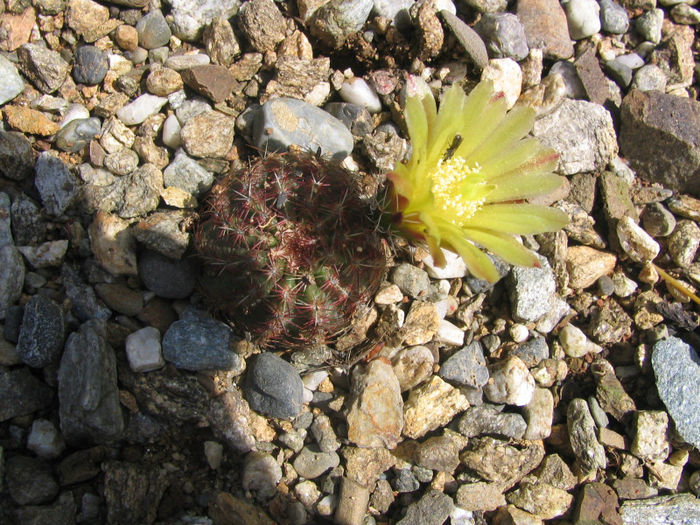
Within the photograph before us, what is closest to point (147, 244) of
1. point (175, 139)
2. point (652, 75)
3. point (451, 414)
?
point (175, 139)

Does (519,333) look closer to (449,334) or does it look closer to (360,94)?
(449,334)

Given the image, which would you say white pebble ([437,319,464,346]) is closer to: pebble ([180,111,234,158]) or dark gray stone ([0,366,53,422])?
pebble ([180,111,234,158])

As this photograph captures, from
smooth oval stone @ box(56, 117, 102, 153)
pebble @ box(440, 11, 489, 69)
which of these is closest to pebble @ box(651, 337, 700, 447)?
pebble @ box(440, 11, 489, 69)

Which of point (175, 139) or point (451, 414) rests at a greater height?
point (175, 139)

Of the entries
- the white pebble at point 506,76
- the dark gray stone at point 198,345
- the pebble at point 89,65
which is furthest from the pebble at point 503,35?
the dark gray stone at point 198,345

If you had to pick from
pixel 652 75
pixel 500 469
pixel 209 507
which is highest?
pixel 652 75

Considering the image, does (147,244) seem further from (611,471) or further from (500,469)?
(611,471)
